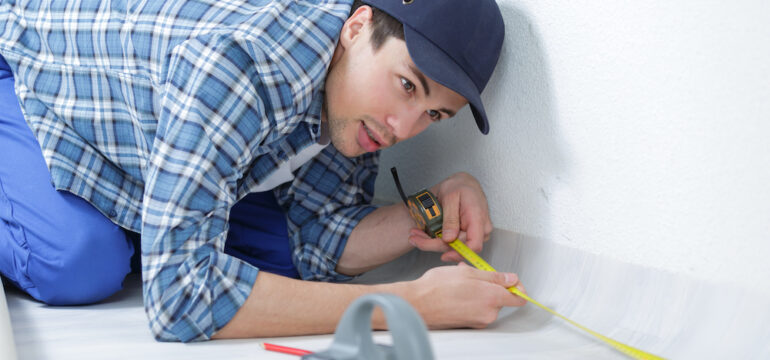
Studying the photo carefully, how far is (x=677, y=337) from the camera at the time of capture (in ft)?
3.00

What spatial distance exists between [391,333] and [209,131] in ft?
1.96

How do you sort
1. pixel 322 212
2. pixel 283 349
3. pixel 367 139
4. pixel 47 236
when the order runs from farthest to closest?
pixel 322 212
pixel 367 139
pixel 47 236
pixel 283 349

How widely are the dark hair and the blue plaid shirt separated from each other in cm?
6

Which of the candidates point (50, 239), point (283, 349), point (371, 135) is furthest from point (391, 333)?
point (50, 239)

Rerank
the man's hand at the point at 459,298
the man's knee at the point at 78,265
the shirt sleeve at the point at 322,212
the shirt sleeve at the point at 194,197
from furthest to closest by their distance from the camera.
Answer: the shirt sleeve at the point at 322,212 → the man's knee at the point at 78,265 → the man's hand at the point at 459,298 → the shirt sleeve at the point at 194,197

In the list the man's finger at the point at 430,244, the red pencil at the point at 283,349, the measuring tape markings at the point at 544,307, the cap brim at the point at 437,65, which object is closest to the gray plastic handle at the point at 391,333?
the red pencil at the point at 283,349

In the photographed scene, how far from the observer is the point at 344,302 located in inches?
39.4

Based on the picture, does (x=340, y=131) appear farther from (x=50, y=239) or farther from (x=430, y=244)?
(x=50, y=239)

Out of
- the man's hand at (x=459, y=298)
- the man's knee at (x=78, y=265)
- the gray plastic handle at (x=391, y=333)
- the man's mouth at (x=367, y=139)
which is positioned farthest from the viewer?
the man's mouth at (x=367, y=139)

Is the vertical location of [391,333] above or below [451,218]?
above

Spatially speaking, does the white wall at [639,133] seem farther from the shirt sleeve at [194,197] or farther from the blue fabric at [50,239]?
the blue fabric at [50,239]

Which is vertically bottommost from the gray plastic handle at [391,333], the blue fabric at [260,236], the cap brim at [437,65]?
the blue fabric at [260,236]

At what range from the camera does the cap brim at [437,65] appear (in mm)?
1118

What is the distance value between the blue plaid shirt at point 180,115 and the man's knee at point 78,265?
50 millimetres
